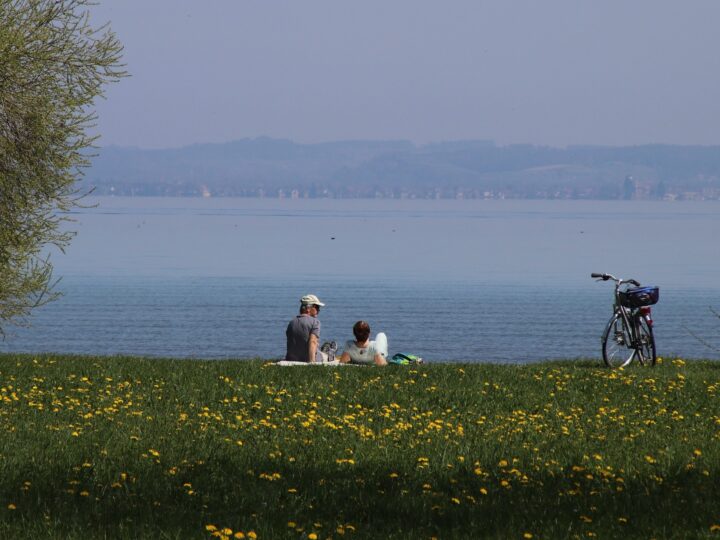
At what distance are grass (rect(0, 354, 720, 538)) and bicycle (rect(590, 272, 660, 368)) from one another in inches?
58.7

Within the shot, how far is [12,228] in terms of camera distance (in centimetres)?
2283

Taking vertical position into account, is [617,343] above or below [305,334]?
below

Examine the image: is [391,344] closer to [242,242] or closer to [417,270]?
[417,270]

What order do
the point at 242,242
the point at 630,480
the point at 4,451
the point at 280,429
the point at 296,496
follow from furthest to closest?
the point at 242,242 < the point at 280,429 < the point at 4,451 < the point at 630,480 < the point at 296,496

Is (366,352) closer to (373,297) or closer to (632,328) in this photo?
(632,328)

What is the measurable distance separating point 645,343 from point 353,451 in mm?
10278

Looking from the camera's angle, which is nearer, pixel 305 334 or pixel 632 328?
pixel 305 334

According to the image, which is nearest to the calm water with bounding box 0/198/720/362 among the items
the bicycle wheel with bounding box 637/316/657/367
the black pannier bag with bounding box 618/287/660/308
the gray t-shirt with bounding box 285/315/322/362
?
the bicycle wheel with bounding box 637/316/657/367

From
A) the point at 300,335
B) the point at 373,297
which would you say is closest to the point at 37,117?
the point at 300,335

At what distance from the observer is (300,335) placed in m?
20.0

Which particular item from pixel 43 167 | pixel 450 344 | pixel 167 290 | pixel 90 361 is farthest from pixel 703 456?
pixel 167 290

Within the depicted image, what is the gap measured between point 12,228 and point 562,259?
307 ft

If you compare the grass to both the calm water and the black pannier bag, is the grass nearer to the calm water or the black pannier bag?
the black pannier bag

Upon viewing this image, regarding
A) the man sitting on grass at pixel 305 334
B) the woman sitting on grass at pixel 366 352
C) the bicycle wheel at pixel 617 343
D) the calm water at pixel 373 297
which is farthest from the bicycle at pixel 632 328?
the calm water at pixel 373 297
